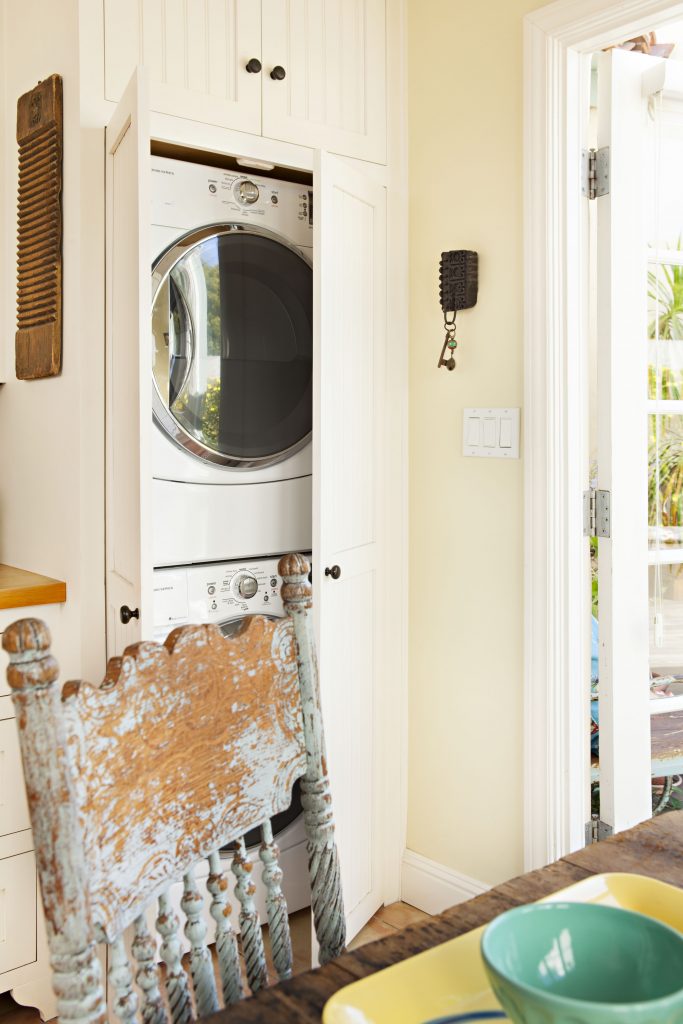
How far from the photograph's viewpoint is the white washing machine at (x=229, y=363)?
2041mm

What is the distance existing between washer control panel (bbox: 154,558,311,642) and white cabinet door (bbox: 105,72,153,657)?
0.14 metres

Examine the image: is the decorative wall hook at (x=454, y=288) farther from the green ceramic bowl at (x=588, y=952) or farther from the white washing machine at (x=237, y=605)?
the green ceramic bowl at (x=588, y=952)

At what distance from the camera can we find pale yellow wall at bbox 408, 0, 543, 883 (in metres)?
2.25

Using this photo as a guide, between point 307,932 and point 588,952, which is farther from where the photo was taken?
point 307,932

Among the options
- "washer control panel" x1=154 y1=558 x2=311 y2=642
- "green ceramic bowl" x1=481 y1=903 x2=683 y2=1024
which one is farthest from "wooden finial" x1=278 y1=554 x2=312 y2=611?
"washer control panel" x1=154 y1=558 x2=311 y2=642

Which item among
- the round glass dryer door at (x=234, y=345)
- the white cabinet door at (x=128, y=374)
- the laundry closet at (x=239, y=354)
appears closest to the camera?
the white cabinet door at (x=128, y=374)

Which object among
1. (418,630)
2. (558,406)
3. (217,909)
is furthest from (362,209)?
(217,909)

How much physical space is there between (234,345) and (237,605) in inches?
24.4

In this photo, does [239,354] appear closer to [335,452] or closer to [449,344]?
[335,452]

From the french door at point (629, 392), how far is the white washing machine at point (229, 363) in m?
0.73

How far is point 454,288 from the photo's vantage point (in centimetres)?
233

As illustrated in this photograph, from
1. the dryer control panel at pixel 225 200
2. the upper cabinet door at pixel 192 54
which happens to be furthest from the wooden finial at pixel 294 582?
the upper cabinet door at pixel 192 54

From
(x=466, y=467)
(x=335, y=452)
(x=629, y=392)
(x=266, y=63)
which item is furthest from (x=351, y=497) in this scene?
(x=266, y=63)

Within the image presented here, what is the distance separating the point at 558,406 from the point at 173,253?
0.94m
